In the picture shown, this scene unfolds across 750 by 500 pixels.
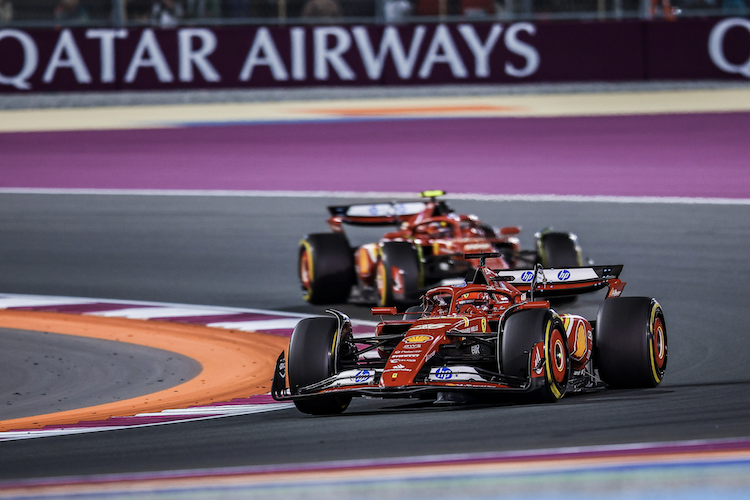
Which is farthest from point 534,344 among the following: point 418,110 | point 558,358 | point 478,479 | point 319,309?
point 418,110

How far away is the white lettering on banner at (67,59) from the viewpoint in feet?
95.9

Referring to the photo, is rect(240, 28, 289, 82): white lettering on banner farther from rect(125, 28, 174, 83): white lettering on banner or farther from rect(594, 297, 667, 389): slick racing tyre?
rect(594, 297, 667, 389): slick racing tyre

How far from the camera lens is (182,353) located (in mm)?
11086

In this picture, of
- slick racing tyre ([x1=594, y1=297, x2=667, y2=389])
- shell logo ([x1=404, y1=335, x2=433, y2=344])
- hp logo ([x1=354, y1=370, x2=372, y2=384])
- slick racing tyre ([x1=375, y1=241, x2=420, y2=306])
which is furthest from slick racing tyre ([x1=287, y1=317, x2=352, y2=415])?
slick racing tyre ([x1=375, y1=241, x2=420, y2=306])

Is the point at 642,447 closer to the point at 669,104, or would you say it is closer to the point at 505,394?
the point at 505,394

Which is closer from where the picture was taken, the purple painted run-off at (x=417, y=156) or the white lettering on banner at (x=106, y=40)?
the purple painted run-off at (x=417, y=156)

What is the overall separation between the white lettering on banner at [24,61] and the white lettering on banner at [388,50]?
21.3 feet

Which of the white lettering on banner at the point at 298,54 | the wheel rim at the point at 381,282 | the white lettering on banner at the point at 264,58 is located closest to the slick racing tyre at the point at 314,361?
the wheel rim at the point at 381,282

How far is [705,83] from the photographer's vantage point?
29.9 m

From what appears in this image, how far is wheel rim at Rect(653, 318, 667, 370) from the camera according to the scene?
27.9 ft

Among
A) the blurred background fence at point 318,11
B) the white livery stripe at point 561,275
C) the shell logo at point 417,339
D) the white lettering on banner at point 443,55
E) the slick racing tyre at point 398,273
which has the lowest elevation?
the slick racing tyre at point 398,273

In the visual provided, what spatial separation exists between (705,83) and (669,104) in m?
1.10

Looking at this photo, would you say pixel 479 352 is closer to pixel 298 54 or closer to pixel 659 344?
pixel 659 344

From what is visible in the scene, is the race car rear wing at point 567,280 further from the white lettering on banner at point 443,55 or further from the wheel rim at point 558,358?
the white lettering on banner at point 443,55
